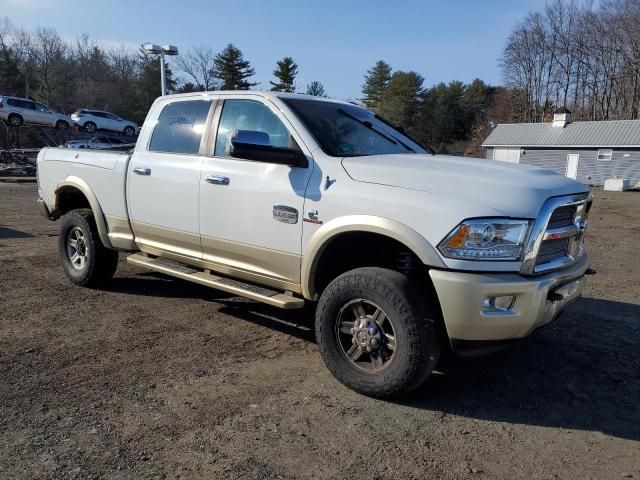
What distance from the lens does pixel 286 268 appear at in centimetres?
411

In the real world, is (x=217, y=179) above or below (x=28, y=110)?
below

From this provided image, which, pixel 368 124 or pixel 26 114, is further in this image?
pixel 26 114

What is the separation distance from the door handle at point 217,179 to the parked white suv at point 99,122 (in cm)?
3260

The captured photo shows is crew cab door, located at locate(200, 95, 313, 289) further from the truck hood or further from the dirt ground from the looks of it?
the dirt ground

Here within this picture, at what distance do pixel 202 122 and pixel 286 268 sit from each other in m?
1.70

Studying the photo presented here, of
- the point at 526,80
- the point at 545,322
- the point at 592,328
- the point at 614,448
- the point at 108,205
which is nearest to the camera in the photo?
the point at 614,448

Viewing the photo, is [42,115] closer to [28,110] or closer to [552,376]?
[28,110]

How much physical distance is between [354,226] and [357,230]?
0.12ft

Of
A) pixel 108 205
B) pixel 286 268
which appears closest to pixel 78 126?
pixel 108 205

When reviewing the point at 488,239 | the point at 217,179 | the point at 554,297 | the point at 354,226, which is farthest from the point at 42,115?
the point at 554,297

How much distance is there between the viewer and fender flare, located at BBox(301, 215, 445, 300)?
10.8ft

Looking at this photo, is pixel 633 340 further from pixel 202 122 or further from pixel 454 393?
pixel 202 122

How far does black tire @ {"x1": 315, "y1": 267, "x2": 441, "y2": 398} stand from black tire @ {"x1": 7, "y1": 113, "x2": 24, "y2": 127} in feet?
108

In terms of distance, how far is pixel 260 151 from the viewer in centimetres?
381
